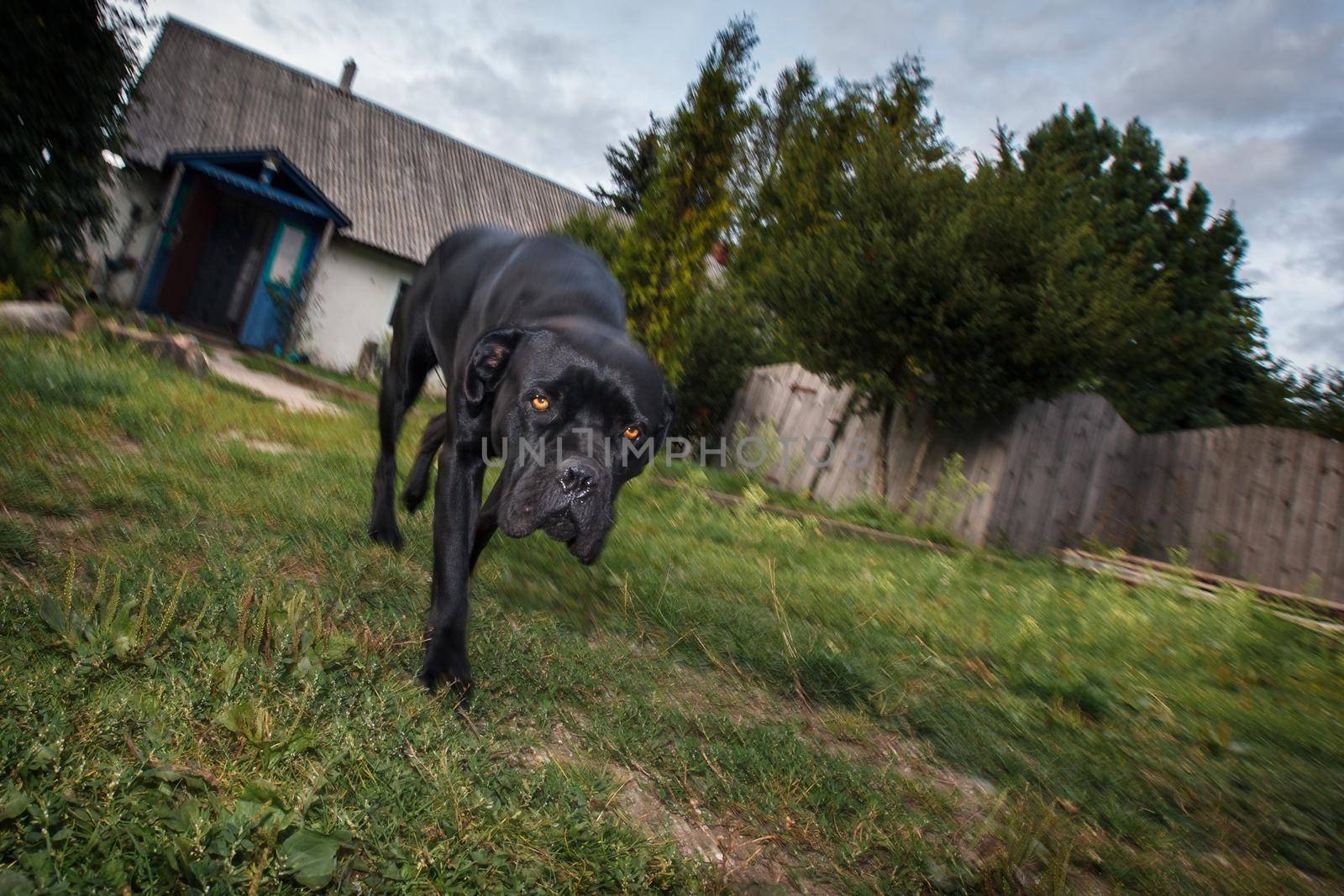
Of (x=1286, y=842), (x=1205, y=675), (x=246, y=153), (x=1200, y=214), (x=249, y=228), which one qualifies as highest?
(x=1200, y=214)

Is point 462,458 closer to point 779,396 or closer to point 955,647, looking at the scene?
point 955,647

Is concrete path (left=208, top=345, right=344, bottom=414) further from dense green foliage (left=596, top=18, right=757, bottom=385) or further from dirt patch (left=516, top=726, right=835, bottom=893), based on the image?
dirt patch (left=516, top=726, right=835, bottom=893)

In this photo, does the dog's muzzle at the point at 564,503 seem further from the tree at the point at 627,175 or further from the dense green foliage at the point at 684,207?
the tree at the point at 627,175

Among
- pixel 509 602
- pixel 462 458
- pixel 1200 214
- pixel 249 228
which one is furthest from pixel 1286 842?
pixel 1200 214

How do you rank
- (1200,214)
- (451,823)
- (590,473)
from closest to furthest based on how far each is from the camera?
(451,823) → (590,473) → (1200,214)

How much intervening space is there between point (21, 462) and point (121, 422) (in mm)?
1388

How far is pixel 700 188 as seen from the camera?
393 inches

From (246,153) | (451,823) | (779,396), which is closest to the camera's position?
(451,823)

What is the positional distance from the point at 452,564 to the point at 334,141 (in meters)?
19.4

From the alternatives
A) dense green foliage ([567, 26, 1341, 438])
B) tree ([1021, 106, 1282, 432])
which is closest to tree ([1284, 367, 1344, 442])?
dense green foliage ([567, 26, 1341, 438])

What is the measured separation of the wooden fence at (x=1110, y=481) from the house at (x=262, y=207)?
784cm

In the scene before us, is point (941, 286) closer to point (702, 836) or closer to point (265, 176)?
point (702, 836)

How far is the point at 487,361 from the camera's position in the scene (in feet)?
9.00

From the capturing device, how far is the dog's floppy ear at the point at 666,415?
292cm
